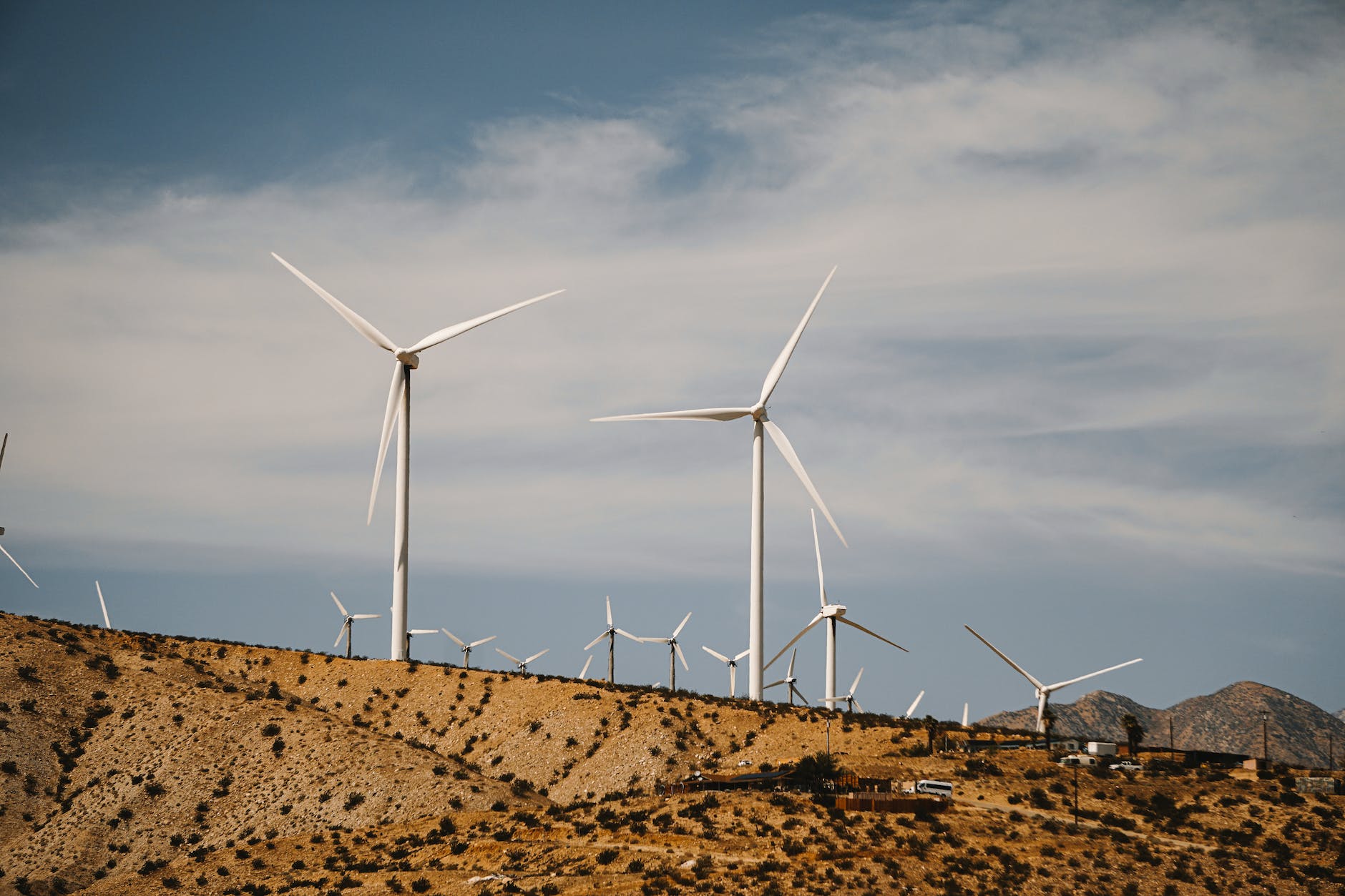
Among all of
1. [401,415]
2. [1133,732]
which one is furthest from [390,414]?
[1133,732]

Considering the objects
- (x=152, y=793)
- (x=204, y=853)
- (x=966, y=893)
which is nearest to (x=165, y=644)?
(x=152, y=793)

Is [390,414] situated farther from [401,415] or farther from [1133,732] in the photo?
[1133,732]

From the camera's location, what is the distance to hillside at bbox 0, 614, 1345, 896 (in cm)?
5747

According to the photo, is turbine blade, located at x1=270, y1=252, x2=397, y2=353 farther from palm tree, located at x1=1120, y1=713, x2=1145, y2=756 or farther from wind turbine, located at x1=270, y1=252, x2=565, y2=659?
palm tree, located at x1=1120, y1=713, x2=1145, y2=756

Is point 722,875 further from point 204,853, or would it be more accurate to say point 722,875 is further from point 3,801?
point 3,801

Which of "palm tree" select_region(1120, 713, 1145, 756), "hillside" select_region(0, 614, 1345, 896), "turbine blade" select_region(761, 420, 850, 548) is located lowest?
"hillside" select_region(0, 614, 1345, 896)

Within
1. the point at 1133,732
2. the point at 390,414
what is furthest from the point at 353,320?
the point at 1133,732

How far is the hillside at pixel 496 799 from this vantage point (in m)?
57.5

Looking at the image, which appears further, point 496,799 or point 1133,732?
point 1133,732

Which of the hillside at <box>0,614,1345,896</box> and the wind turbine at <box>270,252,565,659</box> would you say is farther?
the wind turbine at <box>270,252,565,659</box>

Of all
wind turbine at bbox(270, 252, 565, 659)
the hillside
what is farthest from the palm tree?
wind turbine at bbox(270, 252, 565, 659)

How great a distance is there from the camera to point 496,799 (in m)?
72.8

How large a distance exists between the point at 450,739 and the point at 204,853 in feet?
73.4

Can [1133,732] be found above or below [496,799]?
above
